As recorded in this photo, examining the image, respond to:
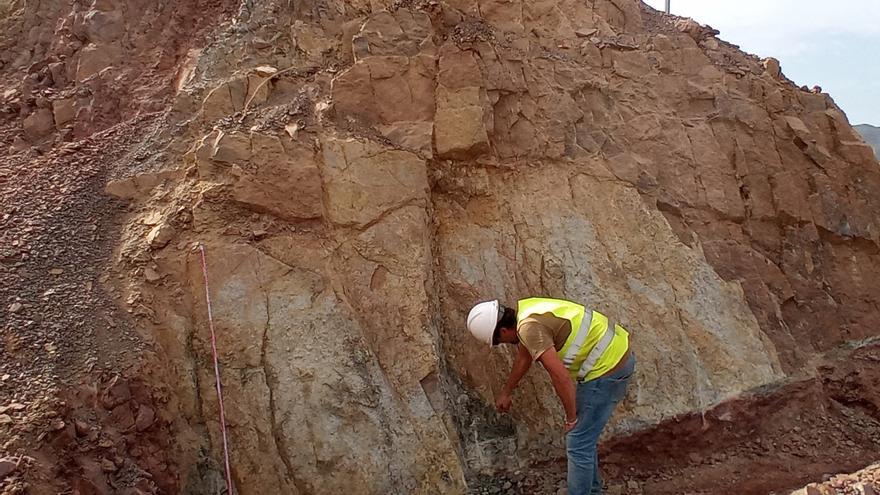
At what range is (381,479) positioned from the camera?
4.64 metres

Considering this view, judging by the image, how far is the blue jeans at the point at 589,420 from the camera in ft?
14.2

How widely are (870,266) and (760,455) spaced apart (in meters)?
2.72

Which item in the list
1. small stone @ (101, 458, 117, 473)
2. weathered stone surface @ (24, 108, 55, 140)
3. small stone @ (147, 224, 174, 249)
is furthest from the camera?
weathered stone surface @ (24, 108, 55, 140)

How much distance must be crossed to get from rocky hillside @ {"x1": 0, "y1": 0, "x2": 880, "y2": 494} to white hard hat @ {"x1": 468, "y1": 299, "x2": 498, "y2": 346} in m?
0.83

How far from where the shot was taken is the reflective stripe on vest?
424 cm

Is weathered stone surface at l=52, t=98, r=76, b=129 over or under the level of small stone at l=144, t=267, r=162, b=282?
over

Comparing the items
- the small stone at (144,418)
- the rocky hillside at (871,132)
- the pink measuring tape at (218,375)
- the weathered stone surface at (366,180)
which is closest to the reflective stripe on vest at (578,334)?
the weathered stone surface at (366,180)

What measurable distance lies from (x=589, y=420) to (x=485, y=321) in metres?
0.91

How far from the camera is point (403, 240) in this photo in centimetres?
534

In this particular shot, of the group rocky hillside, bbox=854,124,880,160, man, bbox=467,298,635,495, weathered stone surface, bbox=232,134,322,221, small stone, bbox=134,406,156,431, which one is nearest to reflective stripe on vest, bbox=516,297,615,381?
man, bbox=467,298,635,495

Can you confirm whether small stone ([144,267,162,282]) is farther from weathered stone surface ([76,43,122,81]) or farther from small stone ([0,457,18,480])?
weathered stone surface ([76,43,122,81])

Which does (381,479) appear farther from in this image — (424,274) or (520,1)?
(520,1)

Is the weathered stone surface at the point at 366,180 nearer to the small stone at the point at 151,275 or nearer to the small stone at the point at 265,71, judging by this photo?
the small stone at the point at 265,71

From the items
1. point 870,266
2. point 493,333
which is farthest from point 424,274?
point 870,266
